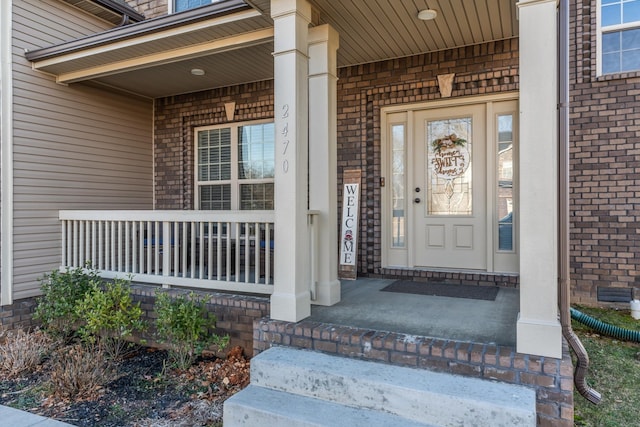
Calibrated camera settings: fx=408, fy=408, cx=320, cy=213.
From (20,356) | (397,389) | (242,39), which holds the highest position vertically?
(242,39)

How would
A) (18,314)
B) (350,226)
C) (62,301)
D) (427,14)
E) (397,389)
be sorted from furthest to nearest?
(350,226)
(18,314)
(62,301)
(427,14)
(397,389)

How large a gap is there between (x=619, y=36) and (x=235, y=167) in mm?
4867

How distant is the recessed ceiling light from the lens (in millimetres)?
3531

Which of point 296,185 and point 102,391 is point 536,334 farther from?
point 102,391

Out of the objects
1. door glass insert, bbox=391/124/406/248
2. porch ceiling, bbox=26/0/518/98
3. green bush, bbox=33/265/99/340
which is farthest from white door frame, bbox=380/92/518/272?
green bush, bbox=33/265/99/340

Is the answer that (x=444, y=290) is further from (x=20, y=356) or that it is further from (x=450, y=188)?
(x=20, y=356)

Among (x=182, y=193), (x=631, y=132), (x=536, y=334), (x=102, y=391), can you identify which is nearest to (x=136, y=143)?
(x=182, y=193)

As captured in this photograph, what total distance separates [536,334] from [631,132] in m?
3.13

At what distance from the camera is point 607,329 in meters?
3.63

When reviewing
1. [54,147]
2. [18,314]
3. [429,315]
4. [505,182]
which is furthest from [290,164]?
[18,314]

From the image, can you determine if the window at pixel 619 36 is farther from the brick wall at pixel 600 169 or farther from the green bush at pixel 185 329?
the green bush at pixel 185 329

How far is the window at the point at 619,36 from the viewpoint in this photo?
434 centimetres

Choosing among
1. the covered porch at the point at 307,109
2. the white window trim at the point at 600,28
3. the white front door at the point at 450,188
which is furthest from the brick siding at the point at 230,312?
the white window trim at the point at 600,28

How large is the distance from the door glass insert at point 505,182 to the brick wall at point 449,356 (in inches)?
87.2
